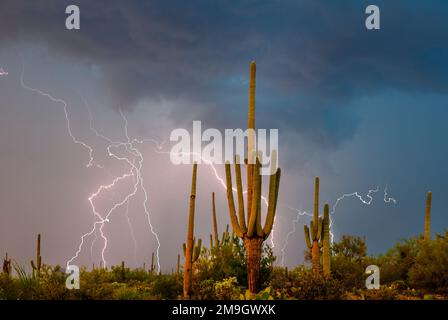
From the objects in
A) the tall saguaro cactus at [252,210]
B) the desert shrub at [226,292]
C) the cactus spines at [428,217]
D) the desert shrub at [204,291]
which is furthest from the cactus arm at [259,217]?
the cactus spines at [428,217]

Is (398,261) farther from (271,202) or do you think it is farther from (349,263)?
(271,202)

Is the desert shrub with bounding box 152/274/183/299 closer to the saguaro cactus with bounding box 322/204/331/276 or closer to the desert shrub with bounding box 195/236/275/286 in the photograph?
the desert shrub with bounding box 195/236/275/286

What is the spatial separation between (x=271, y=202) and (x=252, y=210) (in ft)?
2.68

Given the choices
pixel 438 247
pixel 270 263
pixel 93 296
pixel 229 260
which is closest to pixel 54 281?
pixel 93 296

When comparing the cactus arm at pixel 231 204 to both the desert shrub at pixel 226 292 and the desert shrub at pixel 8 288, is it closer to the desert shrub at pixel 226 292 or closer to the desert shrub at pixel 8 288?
the desert shrub at pixel 226 292

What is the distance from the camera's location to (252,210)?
1684 cm

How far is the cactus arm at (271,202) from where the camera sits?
17.0 m

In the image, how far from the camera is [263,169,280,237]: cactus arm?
671 inches

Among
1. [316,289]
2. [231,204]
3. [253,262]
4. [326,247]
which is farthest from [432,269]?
[231,204]

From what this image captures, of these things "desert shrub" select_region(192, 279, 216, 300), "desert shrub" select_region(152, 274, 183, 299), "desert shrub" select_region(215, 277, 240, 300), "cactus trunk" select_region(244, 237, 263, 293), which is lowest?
"desert shrub" select_region(152, 274, 183, 299)

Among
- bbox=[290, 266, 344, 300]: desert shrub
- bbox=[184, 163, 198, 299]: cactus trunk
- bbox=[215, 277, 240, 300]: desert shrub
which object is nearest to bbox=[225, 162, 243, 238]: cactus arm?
bbox=[184, 163, 198, 299]: cactus trunk

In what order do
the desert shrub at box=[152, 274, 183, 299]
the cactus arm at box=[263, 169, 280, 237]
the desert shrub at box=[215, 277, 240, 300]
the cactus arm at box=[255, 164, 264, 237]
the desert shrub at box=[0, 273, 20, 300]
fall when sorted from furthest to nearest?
the desert shrub at box=[152, 274, 183, 299] → the cactus arm at box=[263, 169, 280, 237] → the cactus arm at box=[255, 164, 264, 237] → the desert shrub at box=[0, 273, 20, 300] → the desert shrub at box=[215, 277, 240, 300]
